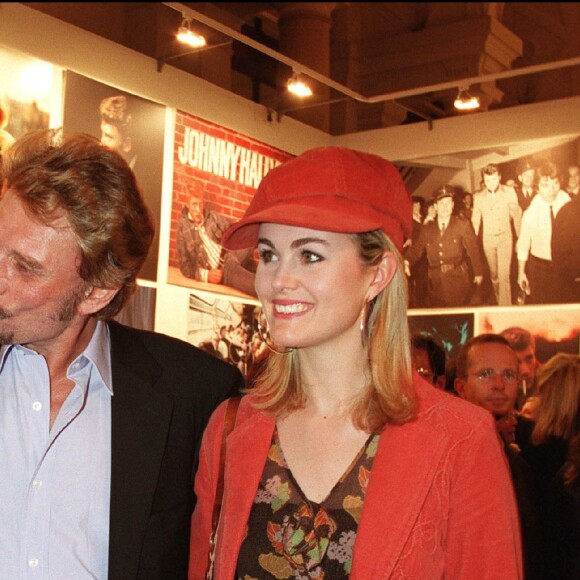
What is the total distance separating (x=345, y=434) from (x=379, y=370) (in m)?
0.19

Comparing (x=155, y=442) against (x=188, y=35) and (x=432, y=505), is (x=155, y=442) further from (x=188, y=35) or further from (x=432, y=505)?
(x=188, y=35)

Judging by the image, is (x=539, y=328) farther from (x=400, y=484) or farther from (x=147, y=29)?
(x=147, y=29)

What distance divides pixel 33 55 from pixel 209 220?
175cm

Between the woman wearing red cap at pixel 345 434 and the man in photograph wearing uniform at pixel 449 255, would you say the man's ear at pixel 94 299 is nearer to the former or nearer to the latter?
the woman wearing red cap at pixel 345 434

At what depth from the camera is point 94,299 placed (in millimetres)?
2387

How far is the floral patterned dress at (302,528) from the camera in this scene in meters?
1.98

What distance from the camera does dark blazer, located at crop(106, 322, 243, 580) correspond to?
84.0 inches

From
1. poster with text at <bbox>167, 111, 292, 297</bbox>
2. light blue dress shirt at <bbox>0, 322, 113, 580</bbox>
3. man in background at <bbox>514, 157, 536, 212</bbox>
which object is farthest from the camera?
man in background at <bbox>514, 157, 536, 212</bbox>

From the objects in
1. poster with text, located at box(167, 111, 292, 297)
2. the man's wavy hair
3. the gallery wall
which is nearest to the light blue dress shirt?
the man's wavy hair

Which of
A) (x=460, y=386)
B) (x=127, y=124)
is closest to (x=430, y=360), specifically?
(x=460, y=386)

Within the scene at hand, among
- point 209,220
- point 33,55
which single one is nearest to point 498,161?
point 209,220

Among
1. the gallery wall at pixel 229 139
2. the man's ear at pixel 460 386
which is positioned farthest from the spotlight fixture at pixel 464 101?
the man's ear at pixel 460 386

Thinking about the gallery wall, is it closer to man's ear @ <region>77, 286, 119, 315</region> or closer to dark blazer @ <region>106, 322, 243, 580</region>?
man's ear @ <region>77, 286, 119, 315</region>

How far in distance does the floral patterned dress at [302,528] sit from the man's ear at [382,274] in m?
0.39
